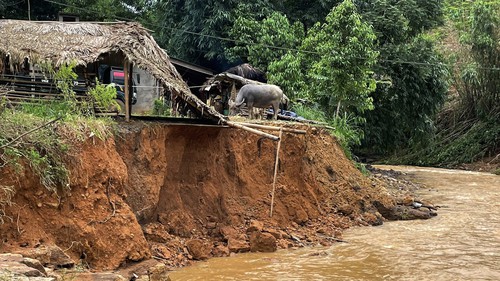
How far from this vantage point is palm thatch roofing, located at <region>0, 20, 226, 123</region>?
33.6ft

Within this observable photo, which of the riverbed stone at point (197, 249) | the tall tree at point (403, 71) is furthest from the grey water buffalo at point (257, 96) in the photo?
the tall tree at point (403, 71)

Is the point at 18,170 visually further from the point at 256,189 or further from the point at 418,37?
the point at 418,37

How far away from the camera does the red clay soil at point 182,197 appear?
802 centimetres

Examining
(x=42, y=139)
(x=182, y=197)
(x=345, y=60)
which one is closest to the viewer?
(x=42, y=139)

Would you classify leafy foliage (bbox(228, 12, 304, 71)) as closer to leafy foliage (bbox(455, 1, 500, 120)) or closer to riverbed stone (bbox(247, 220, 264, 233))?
leafy foliage (bbox(455, 1, 500, 120))

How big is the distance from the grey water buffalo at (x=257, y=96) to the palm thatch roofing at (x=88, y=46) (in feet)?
10.9

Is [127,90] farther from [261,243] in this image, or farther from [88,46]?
[261,243]

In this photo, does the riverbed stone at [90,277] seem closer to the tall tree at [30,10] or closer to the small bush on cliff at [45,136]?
the small bush on cliff at [45,136]

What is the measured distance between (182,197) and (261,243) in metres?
1.74

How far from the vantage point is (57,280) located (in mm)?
5895

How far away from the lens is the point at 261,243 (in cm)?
1072

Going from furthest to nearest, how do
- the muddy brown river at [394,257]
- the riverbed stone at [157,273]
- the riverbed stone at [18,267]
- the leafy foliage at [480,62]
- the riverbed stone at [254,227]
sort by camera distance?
the leafy foliage at [480,62]
the riverbed stone at [254,227]
the muddy brown river at [394,257]
the riverbed stone at [157,273]
the riverbed stone at [18,267]

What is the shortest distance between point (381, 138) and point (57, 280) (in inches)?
771

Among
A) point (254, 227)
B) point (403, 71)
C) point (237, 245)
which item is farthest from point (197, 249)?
point (403, 71)
